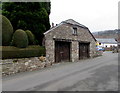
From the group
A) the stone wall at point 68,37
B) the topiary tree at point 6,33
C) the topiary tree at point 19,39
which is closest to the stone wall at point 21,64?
the stone wall at point 68,37

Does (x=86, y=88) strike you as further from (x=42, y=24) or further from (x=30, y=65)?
(x=42, y=24)

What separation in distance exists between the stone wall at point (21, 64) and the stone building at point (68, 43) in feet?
3.91

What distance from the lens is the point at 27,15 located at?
13766 mm

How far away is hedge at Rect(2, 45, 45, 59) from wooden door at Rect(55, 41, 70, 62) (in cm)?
259

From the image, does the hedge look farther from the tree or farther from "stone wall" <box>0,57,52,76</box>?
the tree

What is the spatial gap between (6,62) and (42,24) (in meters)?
6.95

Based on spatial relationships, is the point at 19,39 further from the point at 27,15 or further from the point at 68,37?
the point at 68,37

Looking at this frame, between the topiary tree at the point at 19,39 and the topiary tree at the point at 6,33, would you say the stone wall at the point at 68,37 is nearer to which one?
the topiary tree at the point at 19,39

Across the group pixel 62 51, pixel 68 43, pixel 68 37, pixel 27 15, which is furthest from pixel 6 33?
pixel 68 43

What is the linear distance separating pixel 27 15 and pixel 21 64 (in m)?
6.17

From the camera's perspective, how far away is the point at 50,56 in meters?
13.5

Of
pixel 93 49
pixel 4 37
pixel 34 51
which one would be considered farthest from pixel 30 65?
pixel 93 49

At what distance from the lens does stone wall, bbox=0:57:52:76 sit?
9430mm

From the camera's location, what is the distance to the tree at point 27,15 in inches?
539
